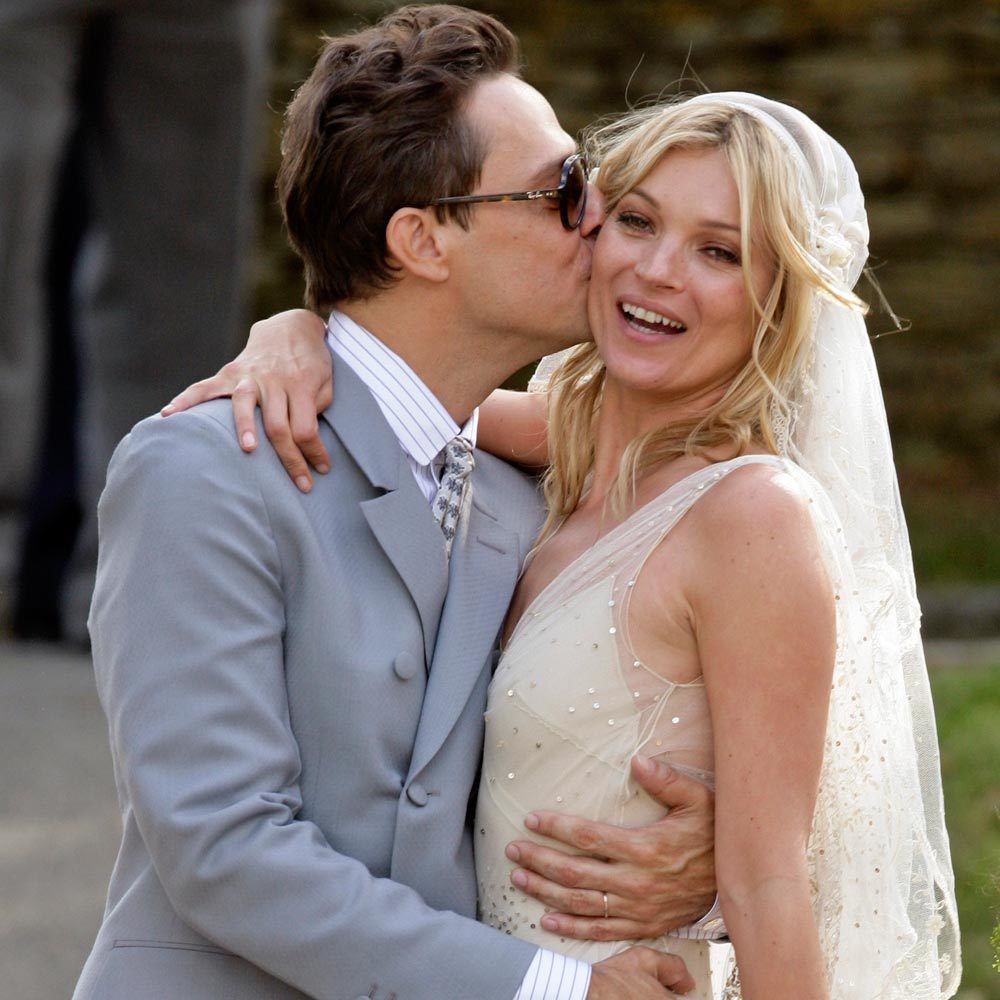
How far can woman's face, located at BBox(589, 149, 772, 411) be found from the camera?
9.23 ft

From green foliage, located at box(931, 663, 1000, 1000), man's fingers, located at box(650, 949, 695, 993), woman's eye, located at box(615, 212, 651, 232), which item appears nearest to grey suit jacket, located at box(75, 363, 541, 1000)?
man's fingers, located at box(650, 949, 695, 993)

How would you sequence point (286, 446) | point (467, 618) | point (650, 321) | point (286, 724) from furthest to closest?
point (650, 321) < point (467, 618) < point (286, 446) < point (286, 724)

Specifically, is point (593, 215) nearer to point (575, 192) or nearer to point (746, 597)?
point (575, 192)

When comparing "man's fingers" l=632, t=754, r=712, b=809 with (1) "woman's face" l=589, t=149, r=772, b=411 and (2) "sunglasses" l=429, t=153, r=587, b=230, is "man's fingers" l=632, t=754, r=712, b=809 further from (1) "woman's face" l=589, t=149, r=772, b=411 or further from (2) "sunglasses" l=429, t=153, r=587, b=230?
(2) "sunglasses" l=429, t=153, r=587, b=230

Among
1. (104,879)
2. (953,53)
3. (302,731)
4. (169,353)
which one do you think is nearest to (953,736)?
(104,879)

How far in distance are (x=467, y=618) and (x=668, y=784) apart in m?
0.40

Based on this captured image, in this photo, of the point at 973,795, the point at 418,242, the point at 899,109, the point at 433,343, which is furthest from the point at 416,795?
the point at 899,109

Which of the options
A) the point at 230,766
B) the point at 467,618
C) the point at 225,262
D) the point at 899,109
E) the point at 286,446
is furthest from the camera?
Result: the point at 899,109

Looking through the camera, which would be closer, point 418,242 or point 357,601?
point 357,601

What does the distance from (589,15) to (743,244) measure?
20.4 feet

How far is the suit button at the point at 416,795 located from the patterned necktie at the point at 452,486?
0.40 m

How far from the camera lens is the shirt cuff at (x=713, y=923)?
2.68 m

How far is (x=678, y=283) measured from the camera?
2826 millimetres

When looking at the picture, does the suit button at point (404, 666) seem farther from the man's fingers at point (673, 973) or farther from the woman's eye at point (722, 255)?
the woman's eye at point (722, 255)
